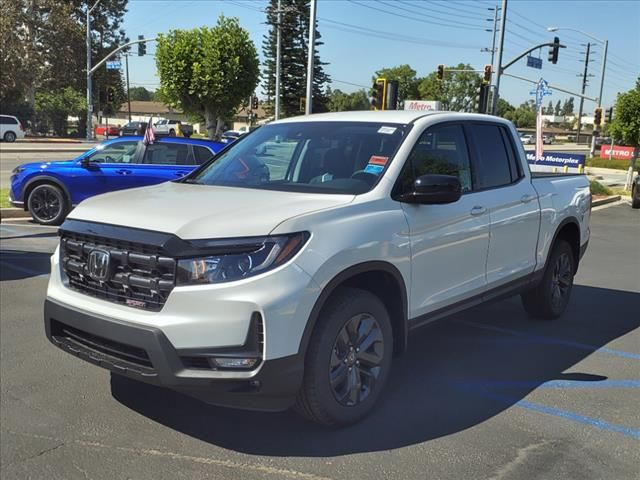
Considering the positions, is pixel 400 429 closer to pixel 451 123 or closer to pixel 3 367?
pixel 451 123

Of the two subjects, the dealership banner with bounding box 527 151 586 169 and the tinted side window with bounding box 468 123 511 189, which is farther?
the dealership banner with bounding box 527 151 586 169

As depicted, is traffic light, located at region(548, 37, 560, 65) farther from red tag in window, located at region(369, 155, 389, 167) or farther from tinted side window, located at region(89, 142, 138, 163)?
red tag in window, located at region(369, 155, 389, 167)

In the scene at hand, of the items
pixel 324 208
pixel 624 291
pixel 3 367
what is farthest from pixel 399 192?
pixel 624 291

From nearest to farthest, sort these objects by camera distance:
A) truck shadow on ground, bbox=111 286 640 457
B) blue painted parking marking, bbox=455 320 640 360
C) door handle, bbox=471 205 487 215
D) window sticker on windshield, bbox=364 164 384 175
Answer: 1. truck shadow on ground, bbox=111 286 640 457
2. window sticker on windshield, bbox=364 164 384 175
3. door handle, bbox=471 205 487 215
4. blue painted parking marking, bbox=455 320 640 360

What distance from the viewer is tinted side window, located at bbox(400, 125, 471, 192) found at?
4.24 m

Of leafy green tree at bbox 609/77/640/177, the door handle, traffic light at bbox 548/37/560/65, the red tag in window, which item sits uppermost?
traffic light at bbox 548/37/560/65

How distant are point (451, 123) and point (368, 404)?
86.3 inches

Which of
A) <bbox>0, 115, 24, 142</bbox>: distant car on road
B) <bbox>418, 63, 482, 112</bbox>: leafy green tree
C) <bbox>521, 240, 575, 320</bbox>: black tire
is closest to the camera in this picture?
<bbox>521, 240, 575, 320</bbox>: black tire

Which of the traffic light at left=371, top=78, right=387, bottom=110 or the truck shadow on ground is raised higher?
the traffic light at left=371, top=78, right=387, bottom=110

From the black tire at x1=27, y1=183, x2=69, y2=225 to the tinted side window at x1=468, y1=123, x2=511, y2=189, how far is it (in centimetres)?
828

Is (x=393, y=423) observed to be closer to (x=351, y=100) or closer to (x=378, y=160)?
(x=378, y=160)

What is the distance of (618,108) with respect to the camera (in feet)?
80.8

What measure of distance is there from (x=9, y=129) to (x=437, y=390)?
46.3 meters

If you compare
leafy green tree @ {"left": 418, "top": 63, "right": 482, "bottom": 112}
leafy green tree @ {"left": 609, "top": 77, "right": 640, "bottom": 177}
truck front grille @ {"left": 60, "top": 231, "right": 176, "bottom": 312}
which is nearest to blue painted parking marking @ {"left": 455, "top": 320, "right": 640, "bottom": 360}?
truck front grille @ {"left": 60, "top": 231, "right": 176, "bottom": 312}
